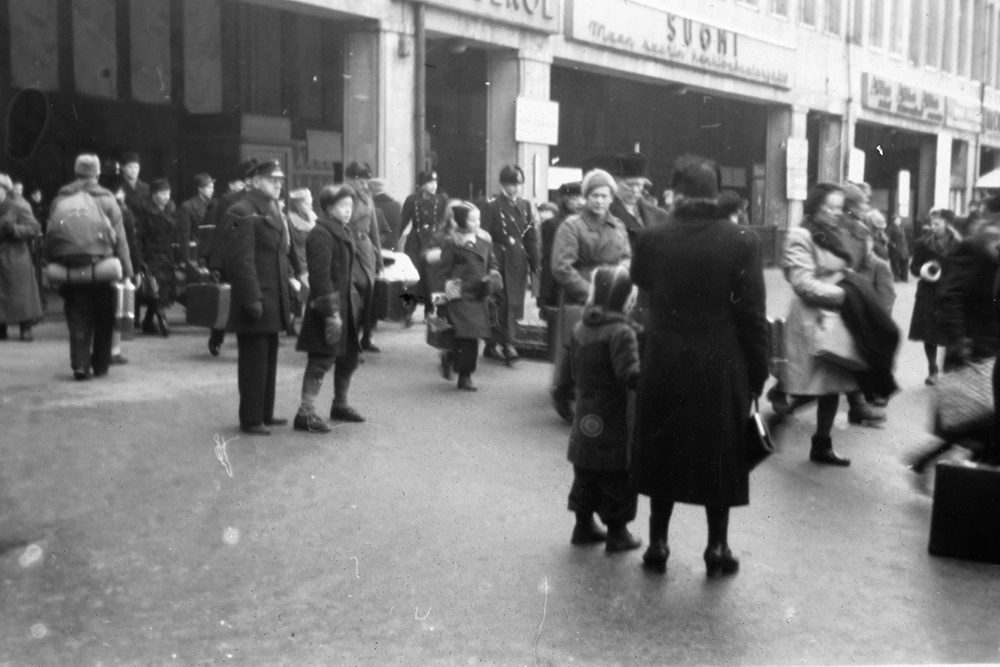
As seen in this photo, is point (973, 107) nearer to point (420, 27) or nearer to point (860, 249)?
point (420, 27)

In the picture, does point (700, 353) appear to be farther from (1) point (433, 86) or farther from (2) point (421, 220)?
(1) point (433, 86)

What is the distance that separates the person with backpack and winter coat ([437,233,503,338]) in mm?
2650

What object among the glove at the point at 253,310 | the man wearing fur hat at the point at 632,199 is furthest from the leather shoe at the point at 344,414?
the man wearing fur hat at the point at 632,199

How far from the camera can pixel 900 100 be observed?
38625mm

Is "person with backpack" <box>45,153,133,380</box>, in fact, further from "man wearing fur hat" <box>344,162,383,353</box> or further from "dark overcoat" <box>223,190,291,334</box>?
"dark overcoat" <box>223,190,291,334</box>

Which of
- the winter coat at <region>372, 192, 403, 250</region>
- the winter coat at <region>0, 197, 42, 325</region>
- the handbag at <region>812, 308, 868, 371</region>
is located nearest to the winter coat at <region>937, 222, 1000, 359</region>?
the handbag at <region>812, 308, 868, 371</region>

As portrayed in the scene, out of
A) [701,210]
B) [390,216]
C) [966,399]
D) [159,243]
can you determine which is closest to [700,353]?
[701,210]

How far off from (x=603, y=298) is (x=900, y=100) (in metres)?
34.3

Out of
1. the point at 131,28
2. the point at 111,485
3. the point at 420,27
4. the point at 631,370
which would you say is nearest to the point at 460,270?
the point at 111,485

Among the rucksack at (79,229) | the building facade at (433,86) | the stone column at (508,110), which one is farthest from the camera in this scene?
the stone column at (508,110)

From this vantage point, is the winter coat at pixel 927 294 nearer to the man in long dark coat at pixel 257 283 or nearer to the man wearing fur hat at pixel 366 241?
the man wearing fur hat at pixel 366 241

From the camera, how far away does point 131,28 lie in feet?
69.2

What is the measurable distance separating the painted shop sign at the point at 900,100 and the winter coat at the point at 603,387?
3175cm

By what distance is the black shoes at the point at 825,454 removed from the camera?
340 inches
